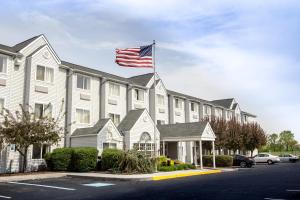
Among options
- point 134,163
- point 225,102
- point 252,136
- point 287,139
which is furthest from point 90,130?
point 287,139

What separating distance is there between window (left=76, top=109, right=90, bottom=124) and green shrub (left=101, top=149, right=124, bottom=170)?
564 cm

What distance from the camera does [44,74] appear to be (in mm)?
28156

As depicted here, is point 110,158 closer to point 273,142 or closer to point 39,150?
point 39,150

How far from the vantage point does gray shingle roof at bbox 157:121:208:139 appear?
33.1 metres

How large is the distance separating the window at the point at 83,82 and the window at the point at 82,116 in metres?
2.31

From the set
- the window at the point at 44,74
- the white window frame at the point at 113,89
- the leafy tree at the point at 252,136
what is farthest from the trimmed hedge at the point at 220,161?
the window at the point at 44,74

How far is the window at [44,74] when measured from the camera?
2777 cm

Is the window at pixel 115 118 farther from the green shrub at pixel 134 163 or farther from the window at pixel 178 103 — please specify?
the window at pixel 178 103

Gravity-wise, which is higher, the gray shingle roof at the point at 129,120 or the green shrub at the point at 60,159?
the gray shingle roof at the point at 129,120

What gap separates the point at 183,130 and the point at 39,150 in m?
15.0

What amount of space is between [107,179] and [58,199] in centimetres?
815

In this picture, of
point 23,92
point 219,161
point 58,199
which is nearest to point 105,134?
point 23,92

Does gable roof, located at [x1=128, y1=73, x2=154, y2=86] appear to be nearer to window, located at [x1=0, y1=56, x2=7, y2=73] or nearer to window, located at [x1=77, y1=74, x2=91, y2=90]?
window, located at [x1=77, y1=74, x2=91, y2=90]

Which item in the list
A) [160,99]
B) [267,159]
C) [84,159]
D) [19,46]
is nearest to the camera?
[84,159]
